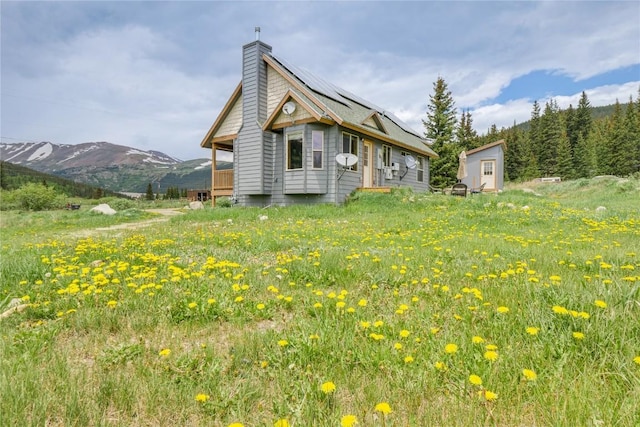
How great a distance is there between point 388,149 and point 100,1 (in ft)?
46.4

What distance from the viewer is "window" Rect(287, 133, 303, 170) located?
14.2 meters

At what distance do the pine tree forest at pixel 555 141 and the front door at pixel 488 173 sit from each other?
2.37 meters

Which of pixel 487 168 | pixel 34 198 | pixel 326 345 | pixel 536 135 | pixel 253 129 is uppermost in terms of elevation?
pixel 536 135

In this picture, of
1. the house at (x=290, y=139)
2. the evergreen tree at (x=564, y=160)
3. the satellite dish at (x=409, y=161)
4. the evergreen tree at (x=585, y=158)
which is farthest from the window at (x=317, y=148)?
the evergreen tree at (x=585, y=158)

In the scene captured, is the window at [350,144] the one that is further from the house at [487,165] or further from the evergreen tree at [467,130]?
the evergreen tree at [467,130]

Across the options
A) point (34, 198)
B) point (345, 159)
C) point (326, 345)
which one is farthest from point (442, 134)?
point (34, 198)

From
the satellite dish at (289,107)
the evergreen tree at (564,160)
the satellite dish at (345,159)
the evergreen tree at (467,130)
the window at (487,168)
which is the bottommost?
the satellite dish at (345,159)

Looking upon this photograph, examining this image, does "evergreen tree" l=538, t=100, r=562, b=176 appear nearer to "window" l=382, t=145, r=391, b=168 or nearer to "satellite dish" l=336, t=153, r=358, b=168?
Result: "window" l=382, t=145, r=391, b=168

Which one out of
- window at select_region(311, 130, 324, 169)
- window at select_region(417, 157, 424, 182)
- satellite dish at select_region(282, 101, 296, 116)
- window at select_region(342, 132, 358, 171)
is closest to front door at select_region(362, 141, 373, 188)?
window at select_region(342, 132, 358, 171)

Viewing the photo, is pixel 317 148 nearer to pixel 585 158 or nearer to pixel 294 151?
pixel 294 151

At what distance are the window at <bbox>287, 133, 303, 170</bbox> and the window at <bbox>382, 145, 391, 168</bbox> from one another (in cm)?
550

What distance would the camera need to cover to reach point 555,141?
161 feet

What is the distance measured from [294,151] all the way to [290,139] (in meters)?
0.57

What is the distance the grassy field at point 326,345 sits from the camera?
139 centimetres
